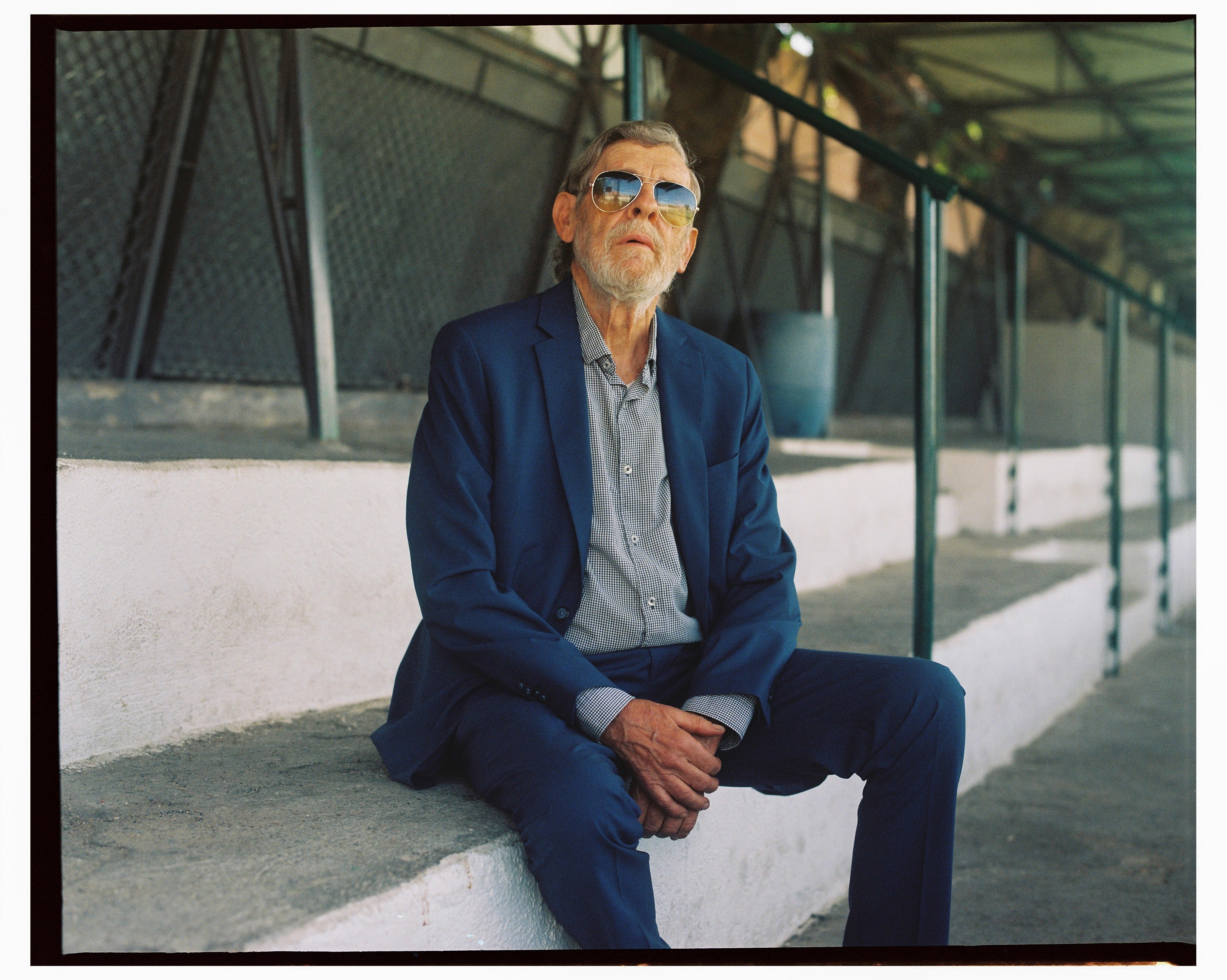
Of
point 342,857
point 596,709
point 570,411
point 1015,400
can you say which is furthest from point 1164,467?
point 342,857

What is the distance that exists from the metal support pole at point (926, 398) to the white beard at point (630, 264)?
0.77 meters

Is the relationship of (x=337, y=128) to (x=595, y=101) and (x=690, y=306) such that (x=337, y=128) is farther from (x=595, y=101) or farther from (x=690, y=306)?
(x=690, y=306)

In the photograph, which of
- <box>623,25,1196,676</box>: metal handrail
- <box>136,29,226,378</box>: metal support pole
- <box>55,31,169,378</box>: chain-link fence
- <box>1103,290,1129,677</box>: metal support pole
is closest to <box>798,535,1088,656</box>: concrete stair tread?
<box>623,25,1196,676</box>: metal handrail

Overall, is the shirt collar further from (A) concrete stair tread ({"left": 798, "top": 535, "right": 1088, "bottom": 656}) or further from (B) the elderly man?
(A) concrete stair tread ({"left": 798, "top": 535, "right": 1088, "bottom": 656})

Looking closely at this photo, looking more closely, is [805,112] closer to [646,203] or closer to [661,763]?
[646,203]

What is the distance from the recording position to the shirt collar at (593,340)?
5.79 feet

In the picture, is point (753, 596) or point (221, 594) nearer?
point (753, 596)

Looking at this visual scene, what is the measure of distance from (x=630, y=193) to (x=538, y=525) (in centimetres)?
53

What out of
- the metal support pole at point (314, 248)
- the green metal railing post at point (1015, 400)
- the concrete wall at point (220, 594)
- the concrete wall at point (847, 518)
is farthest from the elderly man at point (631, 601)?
the green metal railing post at point (1015, 400)

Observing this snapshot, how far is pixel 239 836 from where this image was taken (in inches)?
57.3

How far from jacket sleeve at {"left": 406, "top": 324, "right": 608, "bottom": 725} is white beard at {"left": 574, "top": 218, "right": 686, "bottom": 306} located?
24 cm

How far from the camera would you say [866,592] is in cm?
346

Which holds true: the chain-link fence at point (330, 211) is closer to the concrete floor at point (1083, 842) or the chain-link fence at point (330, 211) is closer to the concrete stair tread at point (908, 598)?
the concrete stair tread at point (908, 598)

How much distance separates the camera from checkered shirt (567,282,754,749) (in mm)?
1699
